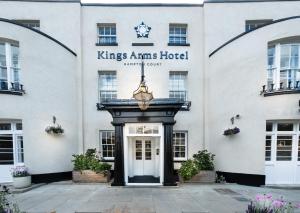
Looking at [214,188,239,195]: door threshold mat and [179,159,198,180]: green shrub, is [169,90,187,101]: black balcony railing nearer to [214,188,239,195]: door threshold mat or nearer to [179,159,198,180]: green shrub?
[179,159,198,180]: green shrub

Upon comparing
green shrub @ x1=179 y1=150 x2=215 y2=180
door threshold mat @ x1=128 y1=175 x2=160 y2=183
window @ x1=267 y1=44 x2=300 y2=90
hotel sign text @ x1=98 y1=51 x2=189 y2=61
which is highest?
hotel sign text @ x1=98 y1=51 x2=189 y2=61

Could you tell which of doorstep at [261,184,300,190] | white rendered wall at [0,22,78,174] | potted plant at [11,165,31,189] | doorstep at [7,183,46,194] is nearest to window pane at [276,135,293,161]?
doorstep at [261,184,300,190]

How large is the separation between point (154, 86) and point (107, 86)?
2.78m

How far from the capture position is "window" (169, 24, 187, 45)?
35.4ft

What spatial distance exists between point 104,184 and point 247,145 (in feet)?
23.7

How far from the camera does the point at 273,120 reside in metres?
8.51

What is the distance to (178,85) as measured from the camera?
10758 millimetres

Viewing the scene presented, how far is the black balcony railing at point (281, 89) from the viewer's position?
26.7 feet

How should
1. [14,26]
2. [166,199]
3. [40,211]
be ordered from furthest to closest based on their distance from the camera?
[14,26] < [166,199] < [40,211]

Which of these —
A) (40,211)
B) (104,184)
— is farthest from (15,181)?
(104,184)

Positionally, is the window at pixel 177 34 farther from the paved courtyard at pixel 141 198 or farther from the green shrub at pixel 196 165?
the paved courtyard at pixel 141 198

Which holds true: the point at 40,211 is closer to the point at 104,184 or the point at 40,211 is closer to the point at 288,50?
A: the point at 104,184

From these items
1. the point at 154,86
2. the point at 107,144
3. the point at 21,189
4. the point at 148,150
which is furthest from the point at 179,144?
the point at 21,189

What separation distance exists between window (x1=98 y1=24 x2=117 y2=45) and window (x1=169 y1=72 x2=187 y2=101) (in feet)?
13.4
